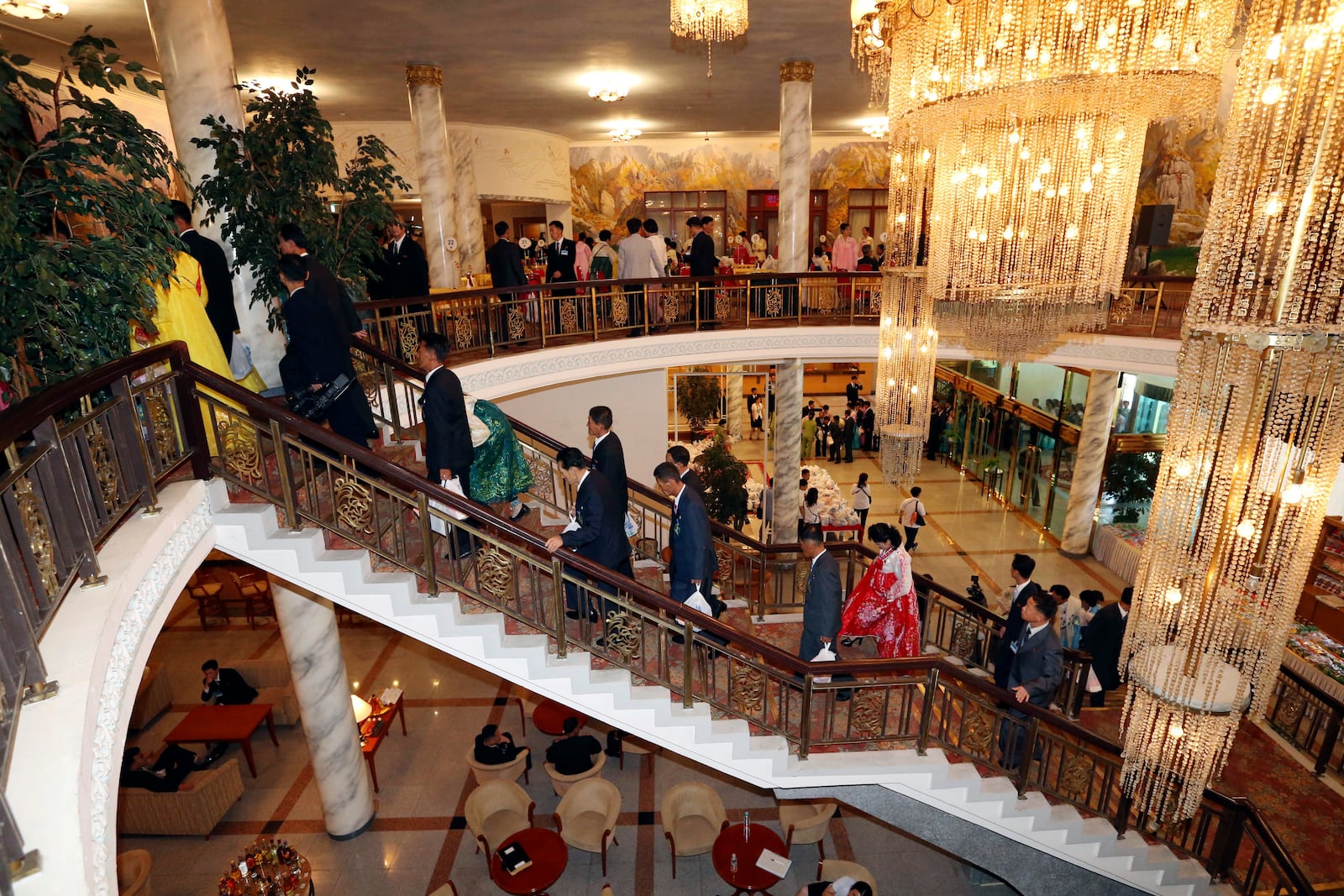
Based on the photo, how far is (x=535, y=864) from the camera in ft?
20.7

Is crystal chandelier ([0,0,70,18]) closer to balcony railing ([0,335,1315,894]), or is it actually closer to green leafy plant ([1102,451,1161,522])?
balcony railing ([0,335,1315,894])

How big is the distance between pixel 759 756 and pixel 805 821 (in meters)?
2.27

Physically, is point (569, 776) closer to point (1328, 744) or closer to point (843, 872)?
point (843, 872)

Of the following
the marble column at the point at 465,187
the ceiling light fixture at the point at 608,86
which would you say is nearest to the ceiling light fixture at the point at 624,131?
the marble column at the point at 465,187

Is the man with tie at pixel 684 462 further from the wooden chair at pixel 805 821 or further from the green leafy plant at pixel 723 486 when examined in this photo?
the green leafy plant at pixel 723 486

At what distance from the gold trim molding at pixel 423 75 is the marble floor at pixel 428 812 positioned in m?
8.23

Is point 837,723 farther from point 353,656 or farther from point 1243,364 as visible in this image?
point 353,656

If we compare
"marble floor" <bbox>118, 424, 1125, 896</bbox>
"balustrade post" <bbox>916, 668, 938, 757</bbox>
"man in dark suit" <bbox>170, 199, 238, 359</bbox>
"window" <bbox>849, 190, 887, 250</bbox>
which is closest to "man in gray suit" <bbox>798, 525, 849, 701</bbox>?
"balustrade post" <bbox>916, 668, 938, 757</bbox>

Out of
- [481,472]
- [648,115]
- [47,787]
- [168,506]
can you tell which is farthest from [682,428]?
[47,787]

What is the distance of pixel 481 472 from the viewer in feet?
17.6

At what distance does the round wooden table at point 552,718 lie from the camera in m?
8.43

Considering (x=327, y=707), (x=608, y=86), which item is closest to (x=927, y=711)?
(x=327, y=707)

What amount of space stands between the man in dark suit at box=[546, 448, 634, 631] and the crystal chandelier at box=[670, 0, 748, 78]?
4.46 m

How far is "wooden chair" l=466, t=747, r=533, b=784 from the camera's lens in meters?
7.43
